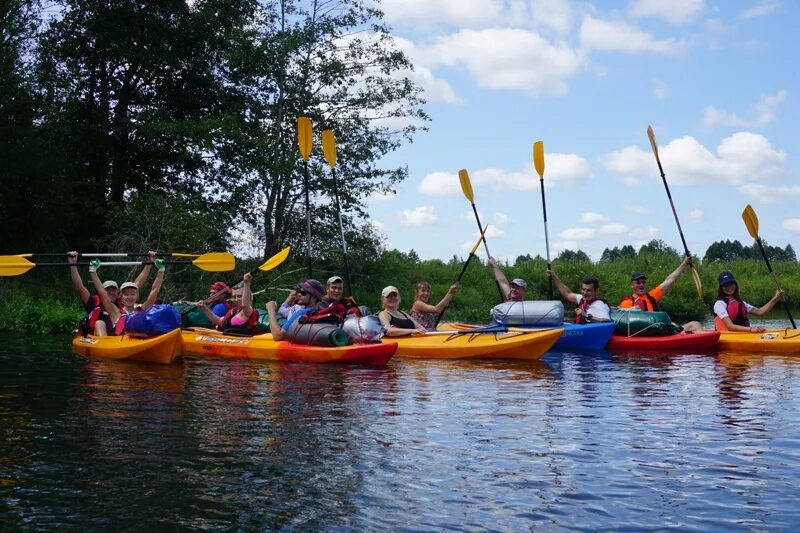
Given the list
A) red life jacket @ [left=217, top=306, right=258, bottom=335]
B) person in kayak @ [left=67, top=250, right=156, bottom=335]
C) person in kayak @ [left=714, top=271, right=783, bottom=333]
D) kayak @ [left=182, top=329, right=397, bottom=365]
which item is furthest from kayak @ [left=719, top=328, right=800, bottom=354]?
person in kayak @ [left=67, top=250, right=156, bottom=335]

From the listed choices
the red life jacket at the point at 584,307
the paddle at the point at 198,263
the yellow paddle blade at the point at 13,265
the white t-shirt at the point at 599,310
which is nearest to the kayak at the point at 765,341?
the white t-shirt at the point at 599,310

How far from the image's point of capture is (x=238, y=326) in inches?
430

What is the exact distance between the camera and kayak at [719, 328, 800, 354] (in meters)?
11.1

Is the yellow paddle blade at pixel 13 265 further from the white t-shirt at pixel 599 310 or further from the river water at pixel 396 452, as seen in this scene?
the white t-shirt at pixel 599 310

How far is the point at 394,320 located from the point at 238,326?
1.90 metres

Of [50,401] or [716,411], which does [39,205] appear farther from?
[716,411]

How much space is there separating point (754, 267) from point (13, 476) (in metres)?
23.7

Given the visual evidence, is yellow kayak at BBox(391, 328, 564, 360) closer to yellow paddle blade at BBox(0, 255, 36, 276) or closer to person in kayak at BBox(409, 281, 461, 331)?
person in kayak at BBox(409, 281, 461, 331)

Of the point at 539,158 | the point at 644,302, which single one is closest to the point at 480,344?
the point at 644,302

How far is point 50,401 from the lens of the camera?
7020 mm

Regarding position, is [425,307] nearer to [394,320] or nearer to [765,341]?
[394,320]

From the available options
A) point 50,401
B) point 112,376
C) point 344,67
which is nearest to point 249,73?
point 344,67

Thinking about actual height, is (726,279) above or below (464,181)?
below

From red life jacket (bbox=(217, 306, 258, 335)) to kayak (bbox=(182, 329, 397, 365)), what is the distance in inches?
5.1
